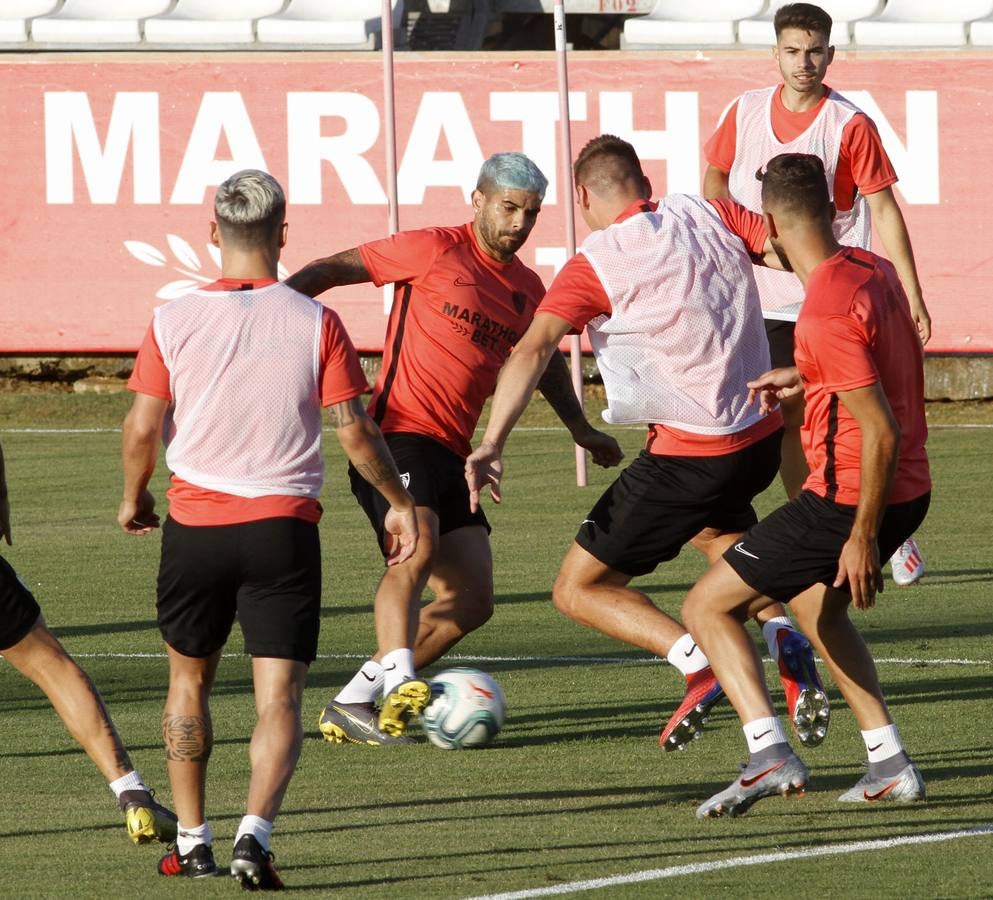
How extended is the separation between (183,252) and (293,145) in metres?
1.47

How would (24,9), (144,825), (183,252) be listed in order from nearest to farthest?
(144,825)
(183,252)
(24,9)

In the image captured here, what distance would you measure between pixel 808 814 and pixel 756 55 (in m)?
14.4

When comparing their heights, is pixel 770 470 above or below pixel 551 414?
above

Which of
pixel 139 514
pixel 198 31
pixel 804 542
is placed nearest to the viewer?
pixel 139 514

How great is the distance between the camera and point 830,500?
7004mm

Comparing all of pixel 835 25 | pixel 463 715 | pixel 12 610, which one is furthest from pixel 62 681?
pixel 835 25

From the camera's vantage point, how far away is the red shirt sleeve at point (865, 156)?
1018 cm

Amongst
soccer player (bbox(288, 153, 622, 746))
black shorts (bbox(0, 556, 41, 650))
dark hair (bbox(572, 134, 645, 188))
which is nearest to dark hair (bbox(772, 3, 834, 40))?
soccer player (bbox(288, 153, 622, 746))

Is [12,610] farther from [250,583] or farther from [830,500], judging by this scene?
Answer: [830,500]

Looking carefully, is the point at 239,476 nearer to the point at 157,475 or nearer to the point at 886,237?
the point at 886,237

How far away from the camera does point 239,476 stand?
6188 millimetres

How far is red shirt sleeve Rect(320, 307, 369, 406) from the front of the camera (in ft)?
20.2

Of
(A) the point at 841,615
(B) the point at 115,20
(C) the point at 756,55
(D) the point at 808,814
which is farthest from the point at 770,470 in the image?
(B) the point at 115,20

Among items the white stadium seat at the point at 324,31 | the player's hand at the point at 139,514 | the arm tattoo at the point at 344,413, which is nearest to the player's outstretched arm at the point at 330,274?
the player's hand at the point at 139,514
